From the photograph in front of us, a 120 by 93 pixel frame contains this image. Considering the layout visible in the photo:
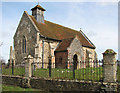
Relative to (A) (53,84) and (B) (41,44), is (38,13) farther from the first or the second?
(A) (53,84)

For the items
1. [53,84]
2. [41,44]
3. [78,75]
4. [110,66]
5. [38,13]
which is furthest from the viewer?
[38,13]

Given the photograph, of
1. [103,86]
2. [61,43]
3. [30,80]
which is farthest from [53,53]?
[103,86]

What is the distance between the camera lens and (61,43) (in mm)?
22281

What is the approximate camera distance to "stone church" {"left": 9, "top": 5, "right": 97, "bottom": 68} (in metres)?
20.0

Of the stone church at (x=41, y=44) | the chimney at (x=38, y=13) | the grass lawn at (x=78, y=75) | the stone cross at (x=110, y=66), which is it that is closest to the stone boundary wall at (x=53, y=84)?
the grass lawn at (x=78, y=75)

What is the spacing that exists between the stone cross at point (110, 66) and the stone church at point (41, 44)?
1118 centimetres

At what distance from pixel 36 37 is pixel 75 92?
13.7 meters

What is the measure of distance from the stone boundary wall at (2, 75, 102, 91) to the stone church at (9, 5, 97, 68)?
25.2 feet

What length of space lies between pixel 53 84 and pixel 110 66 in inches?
166

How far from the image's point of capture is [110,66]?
728cm

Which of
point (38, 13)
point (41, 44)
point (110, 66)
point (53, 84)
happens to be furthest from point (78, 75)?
point (38, 13)

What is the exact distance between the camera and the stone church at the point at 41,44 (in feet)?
65.7

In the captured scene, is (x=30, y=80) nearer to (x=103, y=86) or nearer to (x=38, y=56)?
(x=103, y=86)

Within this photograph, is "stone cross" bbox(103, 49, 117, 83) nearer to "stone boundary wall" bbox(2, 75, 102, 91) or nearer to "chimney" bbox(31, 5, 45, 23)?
"stone boundary wall" bbox(2, 75, 102, 91)
